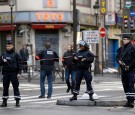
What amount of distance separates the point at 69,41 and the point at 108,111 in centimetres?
2481

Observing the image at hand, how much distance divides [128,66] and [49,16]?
23.6m

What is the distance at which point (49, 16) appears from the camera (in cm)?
3759

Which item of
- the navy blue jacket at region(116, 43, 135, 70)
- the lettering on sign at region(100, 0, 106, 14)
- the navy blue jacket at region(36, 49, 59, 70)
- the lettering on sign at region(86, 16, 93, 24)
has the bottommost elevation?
the navy blue jacket at region(36, 49, 59, 70)

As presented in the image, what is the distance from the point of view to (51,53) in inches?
727

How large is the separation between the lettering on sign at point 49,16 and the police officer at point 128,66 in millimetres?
23139

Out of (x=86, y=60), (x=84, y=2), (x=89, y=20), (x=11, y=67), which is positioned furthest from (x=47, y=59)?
(x=84, y=2)

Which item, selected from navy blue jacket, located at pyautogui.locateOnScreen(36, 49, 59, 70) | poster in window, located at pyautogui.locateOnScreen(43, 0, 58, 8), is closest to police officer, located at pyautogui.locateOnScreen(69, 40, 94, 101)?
navy blue jacket, located at pyautogui.locateOnScreen(36, 49, 59, 70)

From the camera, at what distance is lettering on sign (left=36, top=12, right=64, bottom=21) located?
3750cm

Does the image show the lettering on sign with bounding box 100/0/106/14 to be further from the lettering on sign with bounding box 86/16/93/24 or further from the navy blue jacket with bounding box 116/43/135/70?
the navy blue jacket with bounding box 116/43/135/70

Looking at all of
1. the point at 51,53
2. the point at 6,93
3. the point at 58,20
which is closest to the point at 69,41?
the point at 58,20

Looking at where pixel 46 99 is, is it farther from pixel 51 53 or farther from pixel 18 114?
pixel 18 114

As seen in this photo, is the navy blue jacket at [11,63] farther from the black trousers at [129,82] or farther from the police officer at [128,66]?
the black trousers at [129,82]

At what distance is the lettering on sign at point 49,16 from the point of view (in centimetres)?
3750

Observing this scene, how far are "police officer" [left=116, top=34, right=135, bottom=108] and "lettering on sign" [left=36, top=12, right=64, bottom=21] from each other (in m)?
23.1
